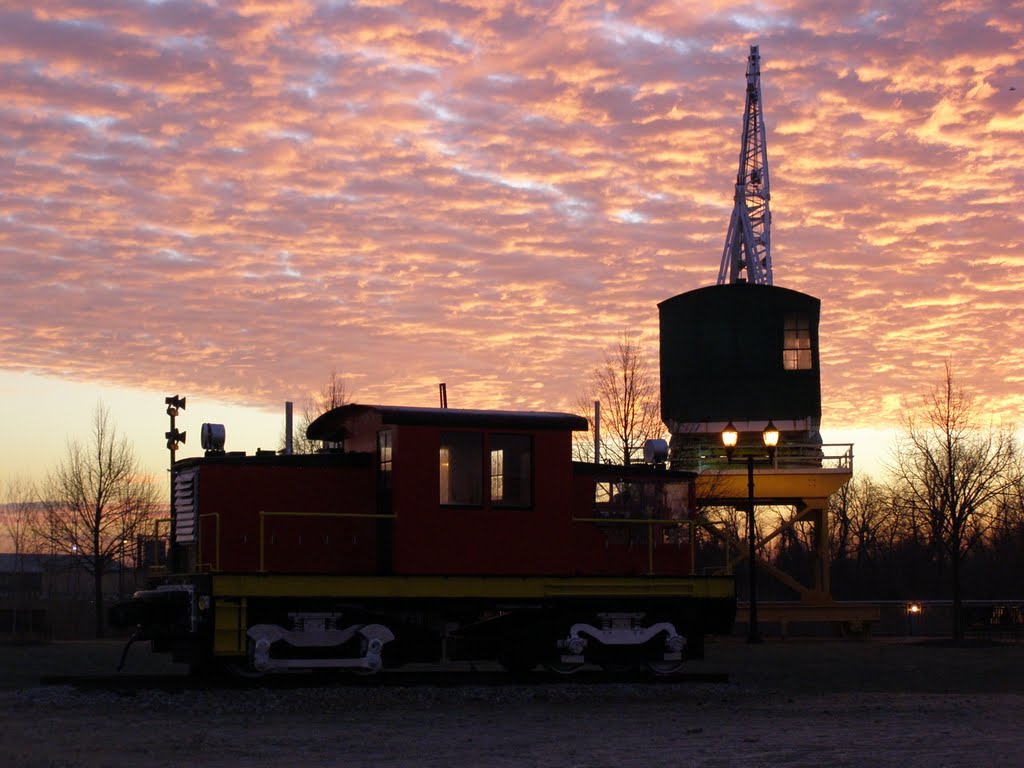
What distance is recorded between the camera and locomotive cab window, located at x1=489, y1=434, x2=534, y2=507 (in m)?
19.1

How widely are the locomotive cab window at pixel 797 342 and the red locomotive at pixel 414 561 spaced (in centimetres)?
2224

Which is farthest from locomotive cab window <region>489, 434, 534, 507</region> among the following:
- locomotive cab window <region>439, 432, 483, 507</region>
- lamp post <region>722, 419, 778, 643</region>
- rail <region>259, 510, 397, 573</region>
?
lamp post <region>722, 419, 778, 643</region>

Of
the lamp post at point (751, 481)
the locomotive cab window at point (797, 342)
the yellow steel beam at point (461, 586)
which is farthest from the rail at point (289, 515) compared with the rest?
the locomotive cab window at point (797, 342)

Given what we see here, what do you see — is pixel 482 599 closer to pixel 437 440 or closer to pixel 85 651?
pixel 437 440

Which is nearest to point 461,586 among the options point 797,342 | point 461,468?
point 461,468

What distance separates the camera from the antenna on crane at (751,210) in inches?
2024

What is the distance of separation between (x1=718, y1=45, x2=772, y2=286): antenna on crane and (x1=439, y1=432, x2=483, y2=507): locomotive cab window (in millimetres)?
32797

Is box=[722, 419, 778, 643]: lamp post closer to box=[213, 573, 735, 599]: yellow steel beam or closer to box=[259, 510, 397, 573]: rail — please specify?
box=[213, 573, 735, 599]: yellow steel beam

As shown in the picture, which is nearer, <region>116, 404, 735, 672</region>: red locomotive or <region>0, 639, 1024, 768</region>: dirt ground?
<region>0, 639, 1024, 768</region>: dirt ground

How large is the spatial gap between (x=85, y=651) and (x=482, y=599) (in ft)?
51.4

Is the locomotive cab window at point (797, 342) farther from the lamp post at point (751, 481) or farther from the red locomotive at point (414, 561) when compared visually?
the red locomotive at point (414, 561)

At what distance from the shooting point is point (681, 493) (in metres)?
21.2

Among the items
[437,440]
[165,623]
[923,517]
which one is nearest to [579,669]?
[437,440]

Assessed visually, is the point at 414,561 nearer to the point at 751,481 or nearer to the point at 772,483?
the point at 751,481
